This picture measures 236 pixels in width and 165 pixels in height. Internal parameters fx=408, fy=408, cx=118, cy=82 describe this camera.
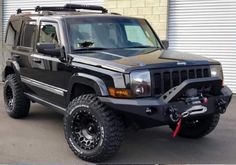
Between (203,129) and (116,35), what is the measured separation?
1924 mm

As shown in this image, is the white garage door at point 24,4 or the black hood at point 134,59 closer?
the black hood at point 134,59

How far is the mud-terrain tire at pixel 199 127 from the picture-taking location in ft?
19.7

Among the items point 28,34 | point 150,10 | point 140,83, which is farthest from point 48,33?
point 150,10

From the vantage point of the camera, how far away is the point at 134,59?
5.05 meters

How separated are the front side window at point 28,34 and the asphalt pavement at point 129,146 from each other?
55.3 inches

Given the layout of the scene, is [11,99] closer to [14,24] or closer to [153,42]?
[14,24]

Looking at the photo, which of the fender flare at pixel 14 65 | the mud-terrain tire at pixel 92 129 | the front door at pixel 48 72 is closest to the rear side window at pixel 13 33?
the fender flare at pixel 14 65

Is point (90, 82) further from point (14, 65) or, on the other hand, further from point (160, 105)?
point (14, 65)

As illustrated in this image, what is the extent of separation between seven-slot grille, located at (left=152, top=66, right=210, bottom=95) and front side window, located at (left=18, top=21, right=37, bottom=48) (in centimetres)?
274

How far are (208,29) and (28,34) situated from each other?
5.59 meters

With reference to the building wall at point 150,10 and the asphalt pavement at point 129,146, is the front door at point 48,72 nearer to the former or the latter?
the asphalt pavement at point 129,146

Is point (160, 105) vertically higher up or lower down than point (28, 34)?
lower down

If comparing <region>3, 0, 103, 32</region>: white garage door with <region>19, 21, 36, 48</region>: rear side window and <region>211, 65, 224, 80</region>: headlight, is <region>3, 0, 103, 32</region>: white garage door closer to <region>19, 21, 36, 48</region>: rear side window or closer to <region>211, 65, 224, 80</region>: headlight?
<region>19, 21, 36, 48</region>: rear side window

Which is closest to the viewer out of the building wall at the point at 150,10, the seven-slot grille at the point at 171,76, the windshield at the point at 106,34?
the seven-slot grille at the point at 171,76
